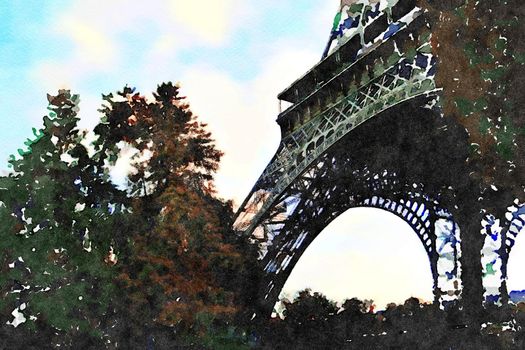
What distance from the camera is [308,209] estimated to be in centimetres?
3203

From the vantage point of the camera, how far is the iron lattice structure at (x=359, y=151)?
81.4 ft

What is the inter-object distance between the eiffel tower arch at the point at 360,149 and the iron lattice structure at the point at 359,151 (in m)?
0.04

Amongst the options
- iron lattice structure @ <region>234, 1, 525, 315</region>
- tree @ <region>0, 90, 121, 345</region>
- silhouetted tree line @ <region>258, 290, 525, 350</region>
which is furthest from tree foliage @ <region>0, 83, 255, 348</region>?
iron lattice structure @ <region>234, 1, 525, 315</region>

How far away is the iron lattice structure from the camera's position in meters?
24.8

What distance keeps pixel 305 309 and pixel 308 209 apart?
317 inches

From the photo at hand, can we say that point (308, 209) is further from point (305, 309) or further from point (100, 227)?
point (100, 227)

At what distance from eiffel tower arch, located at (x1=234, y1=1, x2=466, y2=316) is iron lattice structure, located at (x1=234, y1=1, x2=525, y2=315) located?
41 millimetres

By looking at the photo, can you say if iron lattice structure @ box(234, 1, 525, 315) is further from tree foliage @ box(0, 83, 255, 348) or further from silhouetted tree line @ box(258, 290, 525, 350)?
tree foliage @ box(0, 83, 255, 348)

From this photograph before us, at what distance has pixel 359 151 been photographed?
29281mm

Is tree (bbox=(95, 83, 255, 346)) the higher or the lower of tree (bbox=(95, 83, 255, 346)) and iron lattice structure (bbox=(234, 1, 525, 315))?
the lower

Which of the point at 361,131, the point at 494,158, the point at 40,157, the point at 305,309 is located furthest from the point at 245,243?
the point at 494,158

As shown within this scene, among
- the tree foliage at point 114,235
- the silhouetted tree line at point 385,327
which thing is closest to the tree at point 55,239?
the tree foliage at point 114,235

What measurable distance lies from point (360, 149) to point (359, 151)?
183mm

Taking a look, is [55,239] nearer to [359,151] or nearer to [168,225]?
[168,225]
